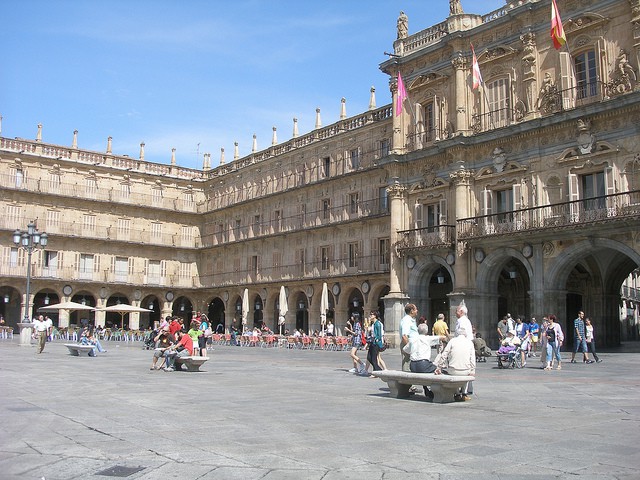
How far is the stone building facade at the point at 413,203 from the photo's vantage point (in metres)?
28.6

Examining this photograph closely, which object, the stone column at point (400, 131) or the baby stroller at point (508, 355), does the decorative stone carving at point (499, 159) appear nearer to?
the stone column at point (400, 131)

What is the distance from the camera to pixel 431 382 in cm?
1180

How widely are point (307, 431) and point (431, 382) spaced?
3645 millimetres

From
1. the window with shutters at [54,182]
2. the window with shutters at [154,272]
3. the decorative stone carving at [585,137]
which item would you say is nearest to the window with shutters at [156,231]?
the window with shutters at [154,272]

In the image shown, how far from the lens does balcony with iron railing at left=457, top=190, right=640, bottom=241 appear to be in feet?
86.7

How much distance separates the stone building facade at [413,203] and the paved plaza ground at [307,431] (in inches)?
583

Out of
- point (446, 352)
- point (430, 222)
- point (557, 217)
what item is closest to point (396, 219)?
point (430, 222)

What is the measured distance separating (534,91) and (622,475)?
2694 cm

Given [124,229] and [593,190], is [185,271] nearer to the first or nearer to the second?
[124,229]

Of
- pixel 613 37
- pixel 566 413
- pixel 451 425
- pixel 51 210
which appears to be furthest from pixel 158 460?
pixel 51 210

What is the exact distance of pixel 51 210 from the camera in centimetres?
5288

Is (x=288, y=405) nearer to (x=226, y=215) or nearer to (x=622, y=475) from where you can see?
(x=622, y=475)

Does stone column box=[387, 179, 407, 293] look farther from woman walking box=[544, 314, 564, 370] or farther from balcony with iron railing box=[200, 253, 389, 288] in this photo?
woman walking box=[544, 314, 564, 370]

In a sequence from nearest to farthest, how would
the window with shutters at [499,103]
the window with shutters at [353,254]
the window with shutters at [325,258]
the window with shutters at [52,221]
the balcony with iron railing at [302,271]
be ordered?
the window with shutters at [499,103], the balcony with iron railing at [302,271], the window with shutters at [353,254], the window with shutters at [325,258], the window with shutters at [52,221]
